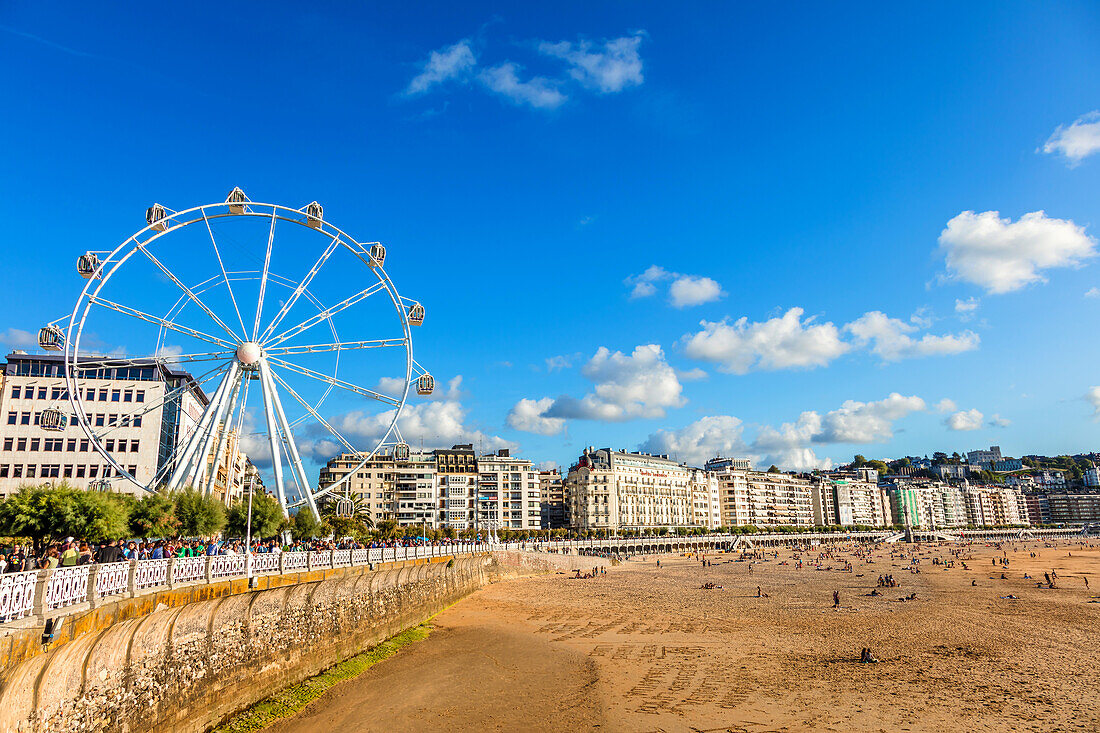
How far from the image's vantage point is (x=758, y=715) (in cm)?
1759

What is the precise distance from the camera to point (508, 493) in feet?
414

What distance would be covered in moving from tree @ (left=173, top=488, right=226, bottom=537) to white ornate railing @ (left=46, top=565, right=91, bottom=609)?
19.5m

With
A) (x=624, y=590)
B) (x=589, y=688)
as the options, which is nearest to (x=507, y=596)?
(x=624, y=590)

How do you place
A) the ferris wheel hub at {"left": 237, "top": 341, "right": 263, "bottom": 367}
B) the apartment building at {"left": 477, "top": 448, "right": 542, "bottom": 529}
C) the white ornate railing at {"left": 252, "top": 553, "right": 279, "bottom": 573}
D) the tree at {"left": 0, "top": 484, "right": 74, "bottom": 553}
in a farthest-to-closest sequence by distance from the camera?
the apartment building at {"left": 477, "top": 448, "right": 542, "bottom": 529}, the ferris wheel hub at {"left": 237, "top": 341, "right": 263, "bottom": 367}, the tree at {"left": 0, "top": 484, "right": 74, "bottom": 553}, the white ornate railing at {"left": 252, "top": 553, "right": 279, "bottom": 573}

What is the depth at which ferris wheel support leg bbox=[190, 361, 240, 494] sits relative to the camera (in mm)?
36000

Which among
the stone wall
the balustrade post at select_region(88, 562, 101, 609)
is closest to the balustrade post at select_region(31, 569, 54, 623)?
the stone wall

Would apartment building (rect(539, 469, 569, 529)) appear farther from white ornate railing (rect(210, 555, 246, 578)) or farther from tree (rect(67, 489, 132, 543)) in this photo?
white ornate railing (rect(210, 555, 246, 578))

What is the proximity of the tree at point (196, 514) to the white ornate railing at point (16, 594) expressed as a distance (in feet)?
68.9

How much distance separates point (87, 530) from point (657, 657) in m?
20.0

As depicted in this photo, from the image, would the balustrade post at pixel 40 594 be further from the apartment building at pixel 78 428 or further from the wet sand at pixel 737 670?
the apartment building at pixel 78 428

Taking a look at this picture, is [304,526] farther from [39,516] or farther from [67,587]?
[67,587]

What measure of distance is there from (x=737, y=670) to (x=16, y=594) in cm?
2018

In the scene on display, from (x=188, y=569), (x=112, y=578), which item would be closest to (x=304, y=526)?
(x=188, y=569)

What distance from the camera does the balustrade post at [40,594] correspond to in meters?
10.9
